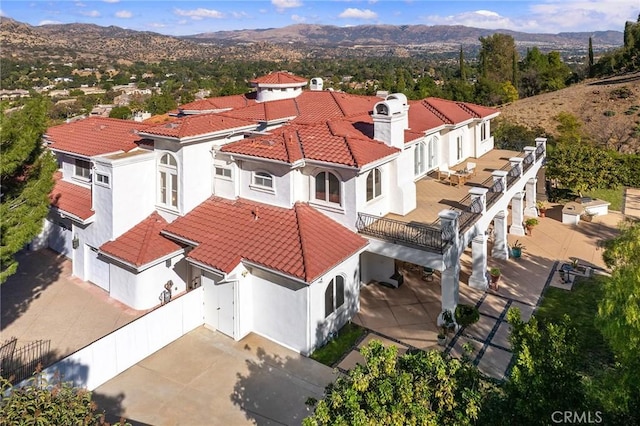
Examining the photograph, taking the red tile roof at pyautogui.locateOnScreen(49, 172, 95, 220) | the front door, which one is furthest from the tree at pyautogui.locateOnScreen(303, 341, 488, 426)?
the red tile roof at pyautogui.locateOnScreen(49, 172, 95, 220)

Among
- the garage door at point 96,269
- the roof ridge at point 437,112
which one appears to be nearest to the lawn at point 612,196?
the roof ridge at point 437,112

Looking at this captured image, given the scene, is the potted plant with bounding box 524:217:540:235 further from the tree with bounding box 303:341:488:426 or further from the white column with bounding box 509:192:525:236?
the tree with bounding box 303:341:488:426

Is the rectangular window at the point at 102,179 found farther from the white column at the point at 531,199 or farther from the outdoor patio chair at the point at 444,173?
the white column at the point at 531,199

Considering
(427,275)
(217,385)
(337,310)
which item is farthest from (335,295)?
(427,275)

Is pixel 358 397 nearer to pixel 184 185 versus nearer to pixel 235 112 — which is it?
pixel 184 185

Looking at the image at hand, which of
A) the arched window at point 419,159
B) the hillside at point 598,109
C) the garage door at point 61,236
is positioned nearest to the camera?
the garage door at point 61,236

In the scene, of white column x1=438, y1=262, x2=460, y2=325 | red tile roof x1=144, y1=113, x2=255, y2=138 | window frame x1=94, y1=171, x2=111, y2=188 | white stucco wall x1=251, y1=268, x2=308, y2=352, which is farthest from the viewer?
window frame x1=94, y1=171, x2=111, y2=188
